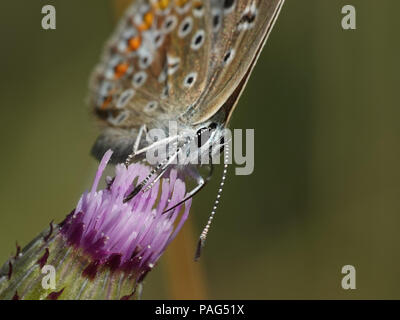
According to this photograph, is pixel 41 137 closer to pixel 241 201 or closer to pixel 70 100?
pixel 70 100

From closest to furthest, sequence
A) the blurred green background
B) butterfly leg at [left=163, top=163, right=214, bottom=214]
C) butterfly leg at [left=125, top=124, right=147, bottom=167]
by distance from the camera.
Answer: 1. butterfly leg at [left=163, top=163, right=214, bottom=214]
2. butterfly leg at [left=125, top=124, right=147, bottom=167]
3. the blurred green background

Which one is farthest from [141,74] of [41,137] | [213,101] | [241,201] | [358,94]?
[358,94]

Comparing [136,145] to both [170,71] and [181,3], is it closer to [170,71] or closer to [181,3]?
[170,71]

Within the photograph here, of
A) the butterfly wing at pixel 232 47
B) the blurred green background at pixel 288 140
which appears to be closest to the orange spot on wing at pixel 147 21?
the butterfly wing at pixel 232 47

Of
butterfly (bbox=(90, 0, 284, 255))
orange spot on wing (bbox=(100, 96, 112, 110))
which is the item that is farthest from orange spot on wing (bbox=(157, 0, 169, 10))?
orange spot on wing (bbox=(100, 96, 112, 110))

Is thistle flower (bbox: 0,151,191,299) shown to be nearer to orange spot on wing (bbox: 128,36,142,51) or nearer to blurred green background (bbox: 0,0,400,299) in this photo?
orange spot on wing (bbox: 128,36,142,51)

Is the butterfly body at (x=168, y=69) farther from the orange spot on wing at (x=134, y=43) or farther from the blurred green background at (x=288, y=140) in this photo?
the blurred green background at (x=288, y=140)
